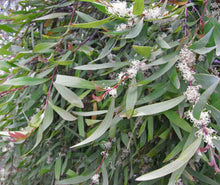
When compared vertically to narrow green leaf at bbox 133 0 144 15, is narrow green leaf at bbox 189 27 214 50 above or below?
below

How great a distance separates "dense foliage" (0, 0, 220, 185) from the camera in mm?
387

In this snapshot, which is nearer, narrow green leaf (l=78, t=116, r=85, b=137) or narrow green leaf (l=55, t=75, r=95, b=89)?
narrow green leaf (l=55, t=75, r=95, b=89)

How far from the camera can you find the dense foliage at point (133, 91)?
0.39 meters

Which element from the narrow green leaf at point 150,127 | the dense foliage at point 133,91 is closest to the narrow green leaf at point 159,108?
the dense foliage at point 133,91

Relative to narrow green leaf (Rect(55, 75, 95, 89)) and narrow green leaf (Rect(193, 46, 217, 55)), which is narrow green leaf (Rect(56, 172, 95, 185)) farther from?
narrow green leaf (Rect(193, 46, 217, 55))

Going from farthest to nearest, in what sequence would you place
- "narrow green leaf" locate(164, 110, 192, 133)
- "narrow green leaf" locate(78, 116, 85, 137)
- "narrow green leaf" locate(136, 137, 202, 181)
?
"narrow green leaf" locate(78, 116, 85, 137) → "narrow green leaf" locate(164, 110, 192, 133) → "narrow green leaf" locate(136, 137, 202, 181)

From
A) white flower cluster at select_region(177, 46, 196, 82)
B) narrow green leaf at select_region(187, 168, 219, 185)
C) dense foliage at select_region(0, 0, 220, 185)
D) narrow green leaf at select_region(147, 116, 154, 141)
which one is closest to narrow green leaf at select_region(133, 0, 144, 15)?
dense foliage at select_region(0, 0, 220, 185)

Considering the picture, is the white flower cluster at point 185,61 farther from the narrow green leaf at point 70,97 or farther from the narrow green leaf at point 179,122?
the narrow green leaf at point 70,97

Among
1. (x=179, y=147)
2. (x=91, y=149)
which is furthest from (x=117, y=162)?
(x=179, y=147)

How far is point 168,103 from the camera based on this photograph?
0.39 m

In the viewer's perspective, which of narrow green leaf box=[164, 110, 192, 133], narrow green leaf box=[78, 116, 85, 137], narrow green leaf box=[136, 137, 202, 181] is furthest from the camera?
narrow green leaf box=[78, 116, 85, 137]

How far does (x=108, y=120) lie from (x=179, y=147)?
0.16 metres

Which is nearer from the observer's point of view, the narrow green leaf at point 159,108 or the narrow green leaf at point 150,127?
the narrow green leaf at point 159,108

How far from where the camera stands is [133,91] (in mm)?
407
